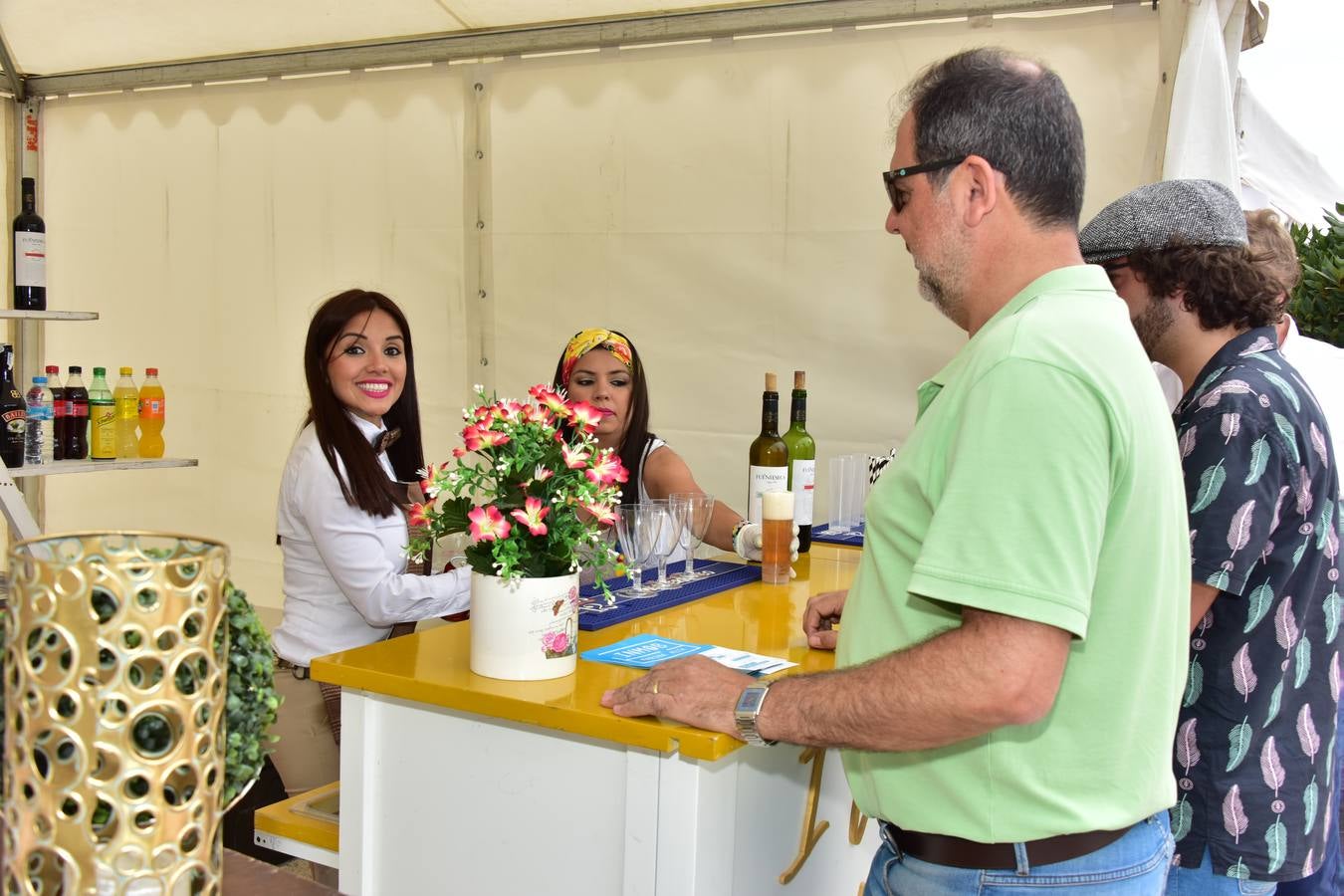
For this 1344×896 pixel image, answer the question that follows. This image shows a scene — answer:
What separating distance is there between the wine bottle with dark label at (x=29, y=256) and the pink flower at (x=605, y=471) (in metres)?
2.92

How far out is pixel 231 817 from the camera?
2195mm

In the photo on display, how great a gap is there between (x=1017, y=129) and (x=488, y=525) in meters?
0.85

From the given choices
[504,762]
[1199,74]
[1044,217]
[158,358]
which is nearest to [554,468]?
[504,762]

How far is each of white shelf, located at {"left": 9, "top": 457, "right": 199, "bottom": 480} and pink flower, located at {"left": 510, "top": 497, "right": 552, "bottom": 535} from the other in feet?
8.50

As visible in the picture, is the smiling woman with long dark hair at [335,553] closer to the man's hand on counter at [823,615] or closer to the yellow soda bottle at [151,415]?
the man's hand on counter at [823,615]

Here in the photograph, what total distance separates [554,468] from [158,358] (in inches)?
166

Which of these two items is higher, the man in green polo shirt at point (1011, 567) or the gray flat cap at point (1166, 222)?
the gray flat cap at point (1166, 222)

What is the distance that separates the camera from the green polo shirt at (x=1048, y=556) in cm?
107

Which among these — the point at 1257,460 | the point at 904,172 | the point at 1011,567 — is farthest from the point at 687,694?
the point at 1257,460

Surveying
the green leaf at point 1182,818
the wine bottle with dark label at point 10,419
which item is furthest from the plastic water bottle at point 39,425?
the green leaf at point 1182,818

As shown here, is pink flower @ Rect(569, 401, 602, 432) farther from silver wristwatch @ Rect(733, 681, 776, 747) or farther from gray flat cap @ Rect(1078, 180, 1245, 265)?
gray flat cap @ Rect(1078, 180, 1245, 265)

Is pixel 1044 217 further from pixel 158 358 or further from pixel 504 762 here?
pixel 158 358

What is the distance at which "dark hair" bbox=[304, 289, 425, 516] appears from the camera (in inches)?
97.5

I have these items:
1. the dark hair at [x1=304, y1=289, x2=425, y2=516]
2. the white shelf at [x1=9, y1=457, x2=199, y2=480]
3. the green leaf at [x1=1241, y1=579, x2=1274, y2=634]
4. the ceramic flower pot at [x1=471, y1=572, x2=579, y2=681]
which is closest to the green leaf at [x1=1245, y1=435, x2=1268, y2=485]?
the green leaf at [x1=1241, y1=579, x2=1274, y2=634]
